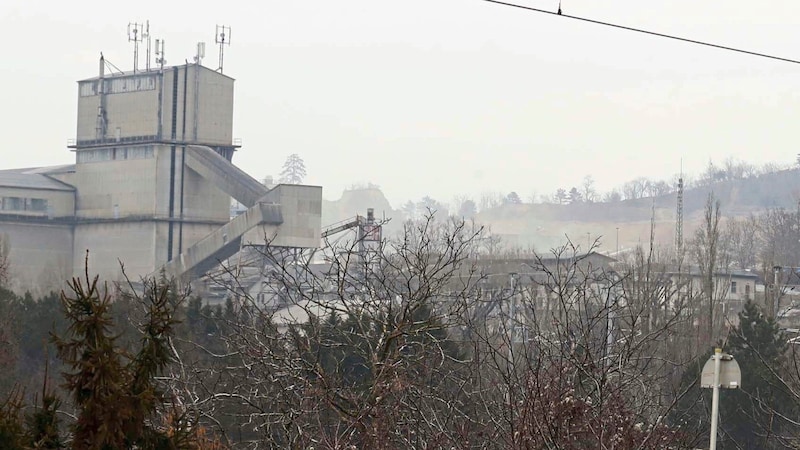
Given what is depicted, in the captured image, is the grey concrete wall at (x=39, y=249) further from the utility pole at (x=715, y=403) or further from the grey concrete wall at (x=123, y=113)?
the utility pole at (x=715, y=403)

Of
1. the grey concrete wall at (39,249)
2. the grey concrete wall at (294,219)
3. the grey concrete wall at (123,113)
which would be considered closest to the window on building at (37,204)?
the grey concrete wall at (39,249)

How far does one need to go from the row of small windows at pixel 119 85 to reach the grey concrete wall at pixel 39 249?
6.54 m

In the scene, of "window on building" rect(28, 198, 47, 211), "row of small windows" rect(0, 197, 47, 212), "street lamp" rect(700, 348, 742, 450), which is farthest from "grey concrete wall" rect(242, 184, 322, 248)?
"street lamp" rect(700, 348, 742, 450)

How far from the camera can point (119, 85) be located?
191 ft

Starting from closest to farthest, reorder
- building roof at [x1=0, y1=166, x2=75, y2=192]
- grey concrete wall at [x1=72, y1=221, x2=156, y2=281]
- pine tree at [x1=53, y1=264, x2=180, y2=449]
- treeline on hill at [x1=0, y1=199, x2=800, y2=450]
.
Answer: pine tree at [x1=53, y1=264, x2=180, y2=449], treeline on hill at [x1=0, y1=199, x2=800, y2=450], grey concrete wall at [x1=72, y1=221, x2=156, y2=281], building roof at [x1=0, y1=166, x2=75, y2=192]

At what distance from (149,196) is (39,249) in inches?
286

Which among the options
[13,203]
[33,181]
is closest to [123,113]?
[33,181]

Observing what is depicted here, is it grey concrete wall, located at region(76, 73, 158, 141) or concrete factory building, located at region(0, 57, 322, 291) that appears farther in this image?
grey concrete wall, located at region(76, 73, 158, 141)

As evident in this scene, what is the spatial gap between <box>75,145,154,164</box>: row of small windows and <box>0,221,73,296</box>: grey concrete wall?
3382 millimetres

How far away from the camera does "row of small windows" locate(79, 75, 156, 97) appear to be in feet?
185

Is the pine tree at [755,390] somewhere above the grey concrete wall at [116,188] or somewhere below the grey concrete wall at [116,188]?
below

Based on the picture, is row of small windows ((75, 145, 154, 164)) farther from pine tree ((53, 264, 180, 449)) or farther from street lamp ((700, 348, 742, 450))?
pine tree ((53, 264, 180, 449))

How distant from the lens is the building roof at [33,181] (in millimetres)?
59884

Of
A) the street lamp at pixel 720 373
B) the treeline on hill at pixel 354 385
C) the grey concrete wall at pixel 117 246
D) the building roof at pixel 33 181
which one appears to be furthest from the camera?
the building roof at pixel 33 181
